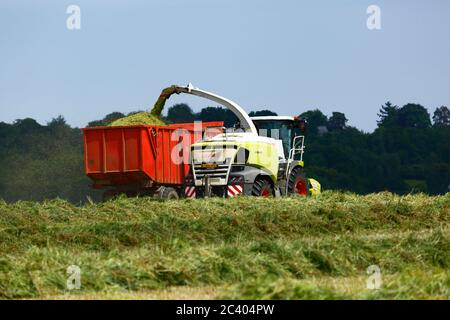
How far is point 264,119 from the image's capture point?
31.2 m

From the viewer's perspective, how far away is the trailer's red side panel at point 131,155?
29.2 metres

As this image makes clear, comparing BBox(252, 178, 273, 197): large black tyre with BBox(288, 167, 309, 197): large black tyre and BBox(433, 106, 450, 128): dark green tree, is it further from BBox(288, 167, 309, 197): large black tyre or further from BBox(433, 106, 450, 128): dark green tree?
BBox(433, 106, 450, 128): dark green tree

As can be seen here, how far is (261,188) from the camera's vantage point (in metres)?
29.3

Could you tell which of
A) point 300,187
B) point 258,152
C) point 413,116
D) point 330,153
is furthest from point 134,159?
point 413,116

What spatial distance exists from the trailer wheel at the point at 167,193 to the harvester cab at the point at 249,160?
44cm

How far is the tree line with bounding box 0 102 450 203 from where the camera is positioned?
186 feet

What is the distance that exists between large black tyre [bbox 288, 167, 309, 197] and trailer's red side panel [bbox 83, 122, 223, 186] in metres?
3.17

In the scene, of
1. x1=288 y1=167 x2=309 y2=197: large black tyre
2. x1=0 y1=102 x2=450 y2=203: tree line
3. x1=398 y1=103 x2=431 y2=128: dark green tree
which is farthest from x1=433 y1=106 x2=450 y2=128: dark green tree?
x1=288 y1=167 x2=309 y2=197: large black tyre

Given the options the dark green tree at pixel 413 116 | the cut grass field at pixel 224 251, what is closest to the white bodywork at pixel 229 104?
the cut grass field at pixel 224 251

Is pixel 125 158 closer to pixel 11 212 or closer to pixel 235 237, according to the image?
pixel 11 212

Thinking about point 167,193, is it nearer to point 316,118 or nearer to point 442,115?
point 316,118

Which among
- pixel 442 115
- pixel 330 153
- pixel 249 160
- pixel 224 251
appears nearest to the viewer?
pixel 224 251

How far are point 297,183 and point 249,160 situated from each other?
2.38 m

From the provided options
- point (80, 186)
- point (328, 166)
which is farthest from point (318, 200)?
point (328, 166)
